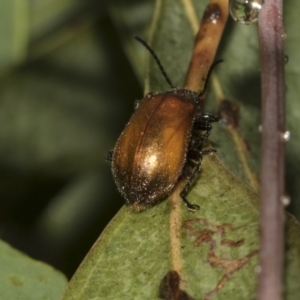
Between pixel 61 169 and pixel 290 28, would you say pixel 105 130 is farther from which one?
pixel 290 28

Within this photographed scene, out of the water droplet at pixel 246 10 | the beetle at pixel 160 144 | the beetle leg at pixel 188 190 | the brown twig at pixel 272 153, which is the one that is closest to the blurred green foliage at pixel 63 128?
the beetle at pixel 160 144

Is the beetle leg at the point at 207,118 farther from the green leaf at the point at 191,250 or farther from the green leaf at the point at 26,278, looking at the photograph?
the green leaf at the point at 26,278

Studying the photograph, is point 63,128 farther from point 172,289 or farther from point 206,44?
point 172,289

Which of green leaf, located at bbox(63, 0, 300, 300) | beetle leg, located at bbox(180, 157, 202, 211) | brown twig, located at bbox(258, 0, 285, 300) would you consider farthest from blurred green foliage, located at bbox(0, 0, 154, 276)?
brown twig, located at bbox(258, 0, 285, 300)

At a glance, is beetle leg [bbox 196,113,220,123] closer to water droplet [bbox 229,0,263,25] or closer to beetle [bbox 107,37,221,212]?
beetle [bbox 107,37,221,212]

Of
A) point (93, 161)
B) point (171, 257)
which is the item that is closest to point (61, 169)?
point (93, 161)

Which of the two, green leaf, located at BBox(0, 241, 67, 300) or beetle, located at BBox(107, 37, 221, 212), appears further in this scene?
beetle, located at BBox(107, 37, 221, 212)

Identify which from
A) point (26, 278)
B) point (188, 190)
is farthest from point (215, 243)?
point (26, 278)
